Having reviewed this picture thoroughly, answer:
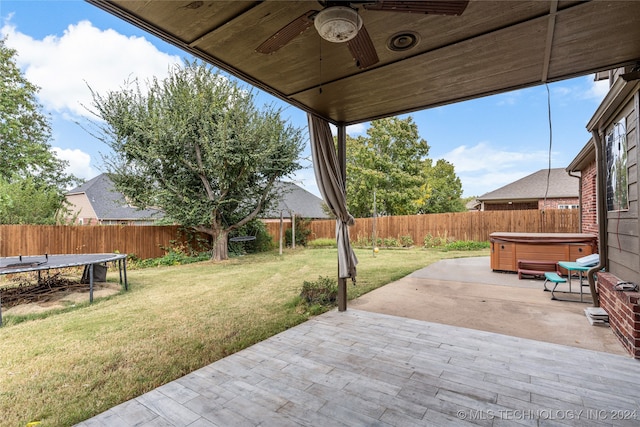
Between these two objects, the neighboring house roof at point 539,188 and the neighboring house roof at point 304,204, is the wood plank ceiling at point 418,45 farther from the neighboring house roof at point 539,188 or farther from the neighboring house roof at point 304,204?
the neighboring house roof at point 304,204

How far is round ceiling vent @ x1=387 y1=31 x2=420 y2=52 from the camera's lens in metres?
2.06

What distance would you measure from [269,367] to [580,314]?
3.90 meters

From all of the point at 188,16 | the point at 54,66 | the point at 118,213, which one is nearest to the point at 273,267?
the point at 188,16

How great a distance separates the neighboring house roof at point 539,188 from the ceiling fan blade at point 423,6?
51.5ft

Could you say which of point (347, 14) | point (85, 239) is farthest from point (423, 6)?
point (85, 239)

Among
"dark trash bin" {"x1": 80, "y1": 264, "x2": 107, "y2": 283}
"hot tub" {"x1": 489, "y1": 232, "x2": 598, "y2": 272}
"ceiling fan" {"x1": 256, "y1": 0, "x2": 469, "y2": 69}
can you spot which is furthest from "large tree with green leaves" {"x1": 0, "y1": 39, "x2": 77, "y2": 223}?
"hot tub" {"x1": 489, "y1": 232, "x2": 598, "y2": 272}

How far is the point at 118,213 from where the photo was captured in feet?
56.1

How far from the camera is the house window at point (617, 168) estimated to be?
305 centimetres

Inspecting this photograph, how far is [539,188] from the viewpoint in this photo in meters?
14.7

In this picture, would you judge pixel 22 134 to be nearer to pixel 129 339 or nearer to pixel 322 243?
pixel 322 243

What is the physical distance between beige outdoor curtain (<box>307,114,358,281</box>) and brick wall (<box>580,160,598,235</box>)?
5.90 meters

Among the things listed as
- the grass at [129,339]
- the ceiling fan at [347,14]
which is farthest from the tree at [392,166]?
the ceiling fan at [347,14]

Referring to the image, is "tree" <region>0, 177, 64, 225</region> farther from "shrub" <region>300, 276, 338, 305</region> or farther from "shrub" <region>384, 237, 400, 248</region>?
"shrub" <region>384, 237, 400, 248</region>

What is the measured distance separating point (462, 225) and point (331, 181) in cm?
1020
